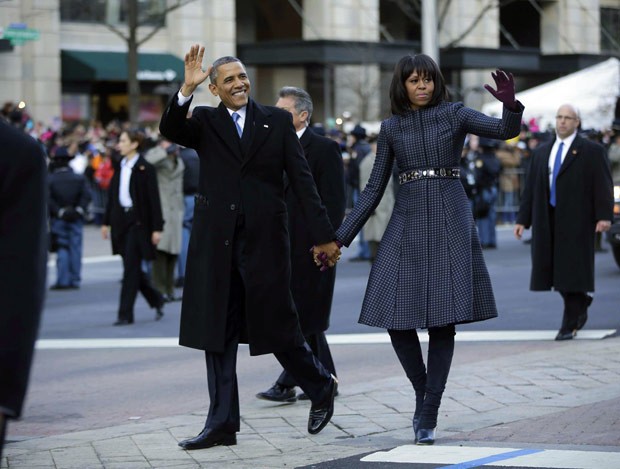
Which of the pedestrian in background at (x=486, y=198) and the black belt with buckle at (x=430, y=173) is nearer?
the black belt with buckle at (x=430, y=173)

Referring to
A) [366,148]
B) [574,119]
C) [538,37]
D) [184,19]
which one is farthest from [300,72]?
[574,119]

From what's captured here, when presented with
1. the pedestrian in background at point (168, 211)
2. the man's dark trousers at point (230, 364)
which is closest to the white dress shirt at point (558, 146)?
the man's dark trousers at point (230, 364)

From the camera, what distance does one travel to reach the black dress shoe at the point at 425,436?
21.2 ft

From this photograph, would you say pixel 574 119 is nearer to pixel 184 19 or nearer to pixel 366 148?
pixel 366 148

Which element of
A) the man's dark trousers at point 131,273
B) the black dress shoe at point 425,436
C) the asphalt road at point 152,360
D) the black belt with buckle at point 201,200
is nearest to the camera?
the black dress shoe at point 425,436

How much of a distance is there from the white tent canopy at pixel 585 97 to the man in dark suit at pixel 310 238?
69.3 ft

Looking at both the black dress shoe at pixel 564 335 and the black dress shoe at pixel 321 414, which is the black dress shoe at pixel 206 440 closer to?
the black dress shoe at pixel 321 414

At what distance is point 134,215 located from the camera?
13.1 m

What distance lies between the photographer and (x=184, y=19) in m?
40.1

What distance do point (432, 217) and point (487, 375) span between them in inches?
87.4

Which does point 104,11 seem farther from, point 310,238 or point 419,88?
point 419,88

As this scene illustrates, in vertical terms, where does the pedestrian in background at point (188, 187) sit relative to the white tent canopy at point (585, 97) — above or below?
below

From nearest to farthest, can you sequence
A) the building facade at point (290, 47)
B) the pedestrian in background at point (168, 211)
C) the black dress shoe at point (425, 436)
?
the black dress shoe at point (425, 436), the pedestrian in background at point (168, 211), the building facade at point (290, 47)

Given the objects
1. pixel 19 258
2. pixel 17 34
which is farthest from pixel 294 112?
pixel 17 34
